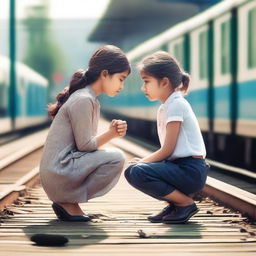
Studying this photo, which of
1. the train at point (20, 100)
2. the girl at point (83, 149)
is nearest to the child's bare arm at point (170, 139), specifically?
the girl at point (83, 149)

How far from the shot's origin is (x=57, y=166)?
4168 millimetres

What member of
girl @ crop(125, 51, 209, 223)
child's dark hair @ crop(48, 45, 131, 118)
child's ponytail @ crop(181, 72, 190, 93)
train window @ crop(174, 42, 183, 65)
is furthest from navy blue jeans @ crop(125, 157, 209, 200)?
train window @ crop(174, 42, 183, 65)

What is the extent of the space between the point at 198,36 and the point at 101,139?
8877mm

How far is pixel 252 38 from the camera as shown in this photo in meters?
9.64

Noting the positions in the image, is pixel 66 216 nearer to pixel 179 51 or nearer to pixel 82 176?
pixel 82 176

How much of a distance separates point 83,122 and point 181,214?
2.45 feet

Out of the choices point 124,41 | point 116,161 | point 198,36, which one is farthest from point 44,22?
point 116,161

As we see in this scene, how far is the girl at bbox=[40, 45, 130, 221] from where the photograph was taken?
413 cm

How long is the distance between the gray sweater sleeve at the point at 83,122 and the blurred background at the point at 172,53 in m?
2.43

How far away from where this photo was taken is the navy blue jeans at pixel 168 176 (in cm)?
410

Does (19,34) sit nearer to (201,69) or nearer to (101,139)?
(201,69)

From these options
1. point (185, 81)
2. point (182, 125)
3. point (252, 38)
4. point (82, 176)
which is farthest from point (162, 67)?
point (252, 38)

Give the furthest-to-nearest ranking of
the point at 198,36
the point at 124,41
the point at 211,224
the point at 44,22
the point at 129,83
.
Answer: the point at 124,41 → the point at 44,22 → the point at 129,83 → the point at 198,36 → the point at 211,224

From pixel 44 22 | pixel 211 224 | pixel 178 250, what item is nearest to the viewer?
pixel 178 250
